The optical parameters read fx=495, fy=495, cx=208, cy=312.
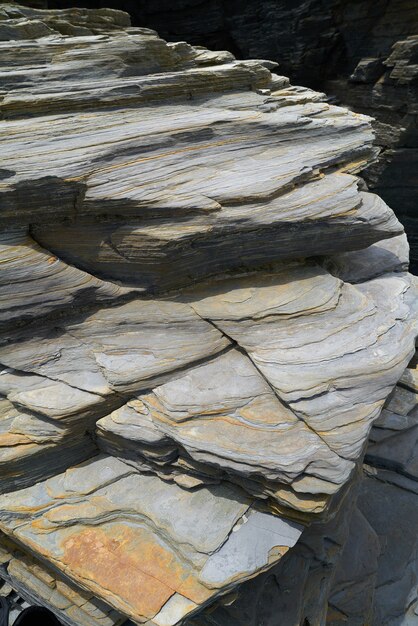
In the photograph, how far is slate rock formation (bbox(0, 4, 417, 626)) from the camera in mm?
5262

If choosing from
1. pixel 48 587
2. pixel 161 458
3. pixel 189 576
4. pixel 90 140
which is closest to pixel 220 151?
pixel 90 140

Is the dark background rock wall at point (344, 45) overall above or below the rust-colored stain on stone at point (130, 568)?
above

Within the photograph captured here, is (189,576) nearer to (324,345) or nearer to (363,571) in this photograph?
(324,345)

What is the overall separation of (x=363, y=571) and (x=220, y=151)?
277 inches

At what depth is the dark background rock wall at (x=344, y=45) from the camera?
1781 centimetres

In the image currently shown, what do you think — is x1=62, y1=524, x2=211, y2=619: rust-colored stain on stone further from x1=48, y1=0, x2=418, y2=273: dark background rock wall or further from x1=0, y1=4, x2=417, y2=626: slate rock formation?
x1=48, y1=0, x2=418, y2=273: dark background rock wall

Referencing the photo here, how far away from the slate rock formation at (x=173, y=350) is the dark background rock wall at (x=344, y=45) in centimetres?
1278

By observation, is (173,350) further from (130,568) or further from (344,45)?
(344,45)

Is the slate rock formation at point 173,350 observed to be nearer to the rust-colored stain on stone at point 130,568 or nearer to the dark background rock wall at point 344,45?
the rust-colored stain on stone at point 130,568

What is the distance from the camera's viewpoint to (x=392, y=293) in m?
7.13

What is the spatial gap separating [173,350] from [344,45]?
18.6 metres

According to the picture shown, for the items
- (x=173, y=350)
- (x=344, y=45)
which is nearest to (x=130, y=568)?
(x=173, y=350)

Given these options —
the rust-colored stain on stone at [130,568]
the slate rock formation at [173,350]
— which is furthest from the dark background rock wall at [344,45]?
the rust-colored stain on stone at [130,568]

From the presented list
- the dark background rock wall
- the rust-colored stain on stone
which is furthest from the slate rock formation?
the dark background rock wall
